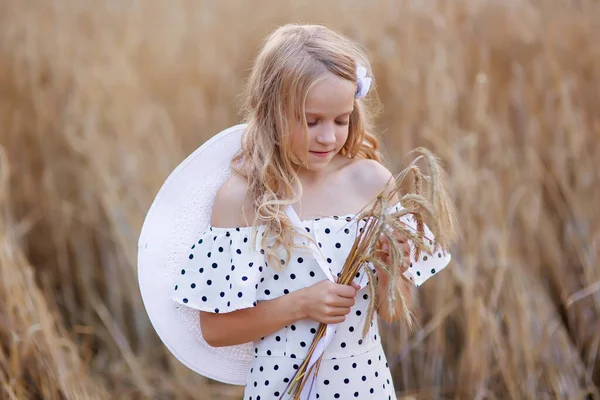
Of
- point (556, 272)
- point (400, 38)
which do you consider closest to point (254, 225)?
point (556, 272)

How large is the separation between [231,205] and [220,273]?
0.44 feet

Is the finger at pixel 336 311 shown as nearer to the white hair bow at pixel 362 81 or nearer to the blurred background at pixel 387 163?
the white hair bow at pixel 362 81

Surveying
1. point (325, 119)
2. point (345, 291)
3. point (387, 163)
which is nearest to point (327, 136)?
point (325, 119)

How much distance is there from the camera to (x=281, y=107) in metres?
1.50

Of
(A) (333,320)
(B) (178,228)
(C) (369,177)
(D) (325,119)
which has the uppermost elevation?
(D) (325,119)

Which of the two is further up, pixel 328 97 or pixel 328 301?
pixel 328 97

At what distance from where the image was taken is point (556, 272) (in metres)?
2.58

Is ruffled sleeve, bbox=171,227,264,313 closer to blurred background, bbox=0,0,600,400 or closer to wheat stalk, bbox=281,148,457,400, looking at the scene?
wheat stalk, bbox=281,148,457,400

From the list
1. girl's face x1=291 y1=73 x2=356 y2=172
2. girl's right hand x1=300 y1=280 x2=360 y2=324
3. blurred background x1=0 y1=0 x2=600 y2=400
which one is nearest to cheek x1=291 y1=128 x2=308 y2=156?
girl's face x1=291 y1=73 x2=356 y2=172

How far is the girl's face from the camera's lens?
1467 mm

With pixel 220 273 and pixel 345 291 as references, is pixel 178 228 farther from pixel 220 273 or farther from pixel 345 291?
pixel 345 291

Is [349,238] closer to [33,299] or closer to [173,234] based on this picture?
[173,234]

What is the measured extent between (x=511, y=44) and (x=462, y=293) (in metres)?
1.12

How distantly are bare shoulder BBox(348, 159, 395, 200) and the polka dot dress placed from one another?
3.4 inches
